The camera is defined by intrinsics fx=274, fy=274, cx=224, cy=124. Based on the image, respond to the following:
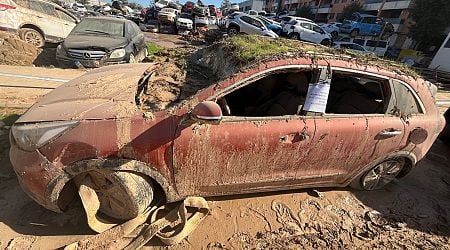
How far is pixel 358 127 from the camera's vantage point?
2711mm

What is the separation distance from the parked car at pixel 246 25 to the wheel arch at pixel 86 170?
53.6 feet

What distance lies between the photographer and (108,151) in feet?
6.95

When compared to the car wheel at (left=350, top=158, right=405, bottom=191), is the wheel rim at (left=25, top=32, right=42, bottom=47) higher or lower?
lower

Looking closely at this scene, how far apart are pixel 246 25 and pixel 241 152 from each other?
17.2 metres

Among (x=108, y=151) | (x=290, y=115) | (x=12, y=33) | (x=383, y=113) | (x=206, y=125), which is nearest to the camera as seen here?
(x=108, y=151)

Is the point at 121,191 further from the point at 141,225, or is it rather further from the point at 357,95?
the point at 357,95

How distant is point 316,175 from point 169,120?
1657 mm

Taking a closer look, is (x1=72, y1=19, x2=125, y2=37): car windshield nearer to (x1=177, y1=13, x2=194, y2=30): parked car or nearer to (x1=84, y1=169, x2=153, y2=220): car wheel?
(x1=84, y1=169, x2=153, y2=220): car wheel

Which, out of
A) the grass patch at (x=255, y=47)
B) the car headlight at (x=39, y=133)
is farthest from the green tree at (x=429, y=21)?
the car headlight at (x=39, y=133)

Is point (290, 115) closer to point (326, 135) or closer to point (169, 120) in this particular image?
point (326, 135)

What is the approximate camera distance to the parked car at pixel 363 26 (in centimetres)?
2734

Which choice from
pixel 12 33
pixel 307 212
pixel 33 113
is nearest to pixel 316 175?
pixel 307 212

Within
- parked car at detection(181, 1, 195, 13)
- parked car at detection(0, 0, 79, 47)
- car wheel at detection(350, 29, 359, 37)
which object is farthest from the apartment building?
parked car at detection(0, 0, 79, 47)

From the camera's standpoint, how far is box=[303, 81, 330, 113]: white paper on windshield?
101 inches
